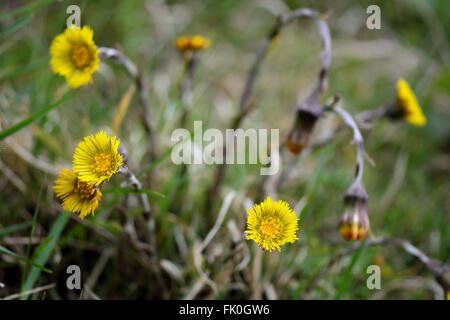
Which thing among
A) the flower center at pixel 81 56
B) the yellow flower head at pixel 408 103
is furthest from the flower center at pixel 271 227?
the yellow flower head at pixel 408 103

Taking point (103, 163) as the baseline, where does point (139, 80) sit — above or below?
above

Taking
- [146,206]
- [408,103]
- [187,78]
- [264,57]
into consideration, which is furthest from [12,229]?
[408,103]

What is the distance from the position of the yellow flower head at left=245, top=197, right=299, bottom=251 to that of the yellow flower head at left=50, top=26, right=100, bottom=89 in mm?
550

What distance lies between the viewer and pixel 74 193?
822 mm

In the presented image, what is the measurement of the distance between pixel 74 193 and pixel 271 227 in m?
0.45

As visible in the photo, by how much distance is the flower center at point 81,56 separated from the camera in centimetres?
95

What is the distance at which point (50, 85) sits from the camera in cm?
142

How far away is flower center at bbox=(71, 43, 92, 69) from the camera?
0.95 m

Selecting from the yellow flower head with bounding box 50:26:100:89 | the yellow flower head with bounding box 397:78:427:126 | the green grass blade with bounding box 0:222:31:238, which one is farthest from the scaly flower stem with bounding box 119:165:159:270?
the yellow flower head with bounding box 397:78:427:126

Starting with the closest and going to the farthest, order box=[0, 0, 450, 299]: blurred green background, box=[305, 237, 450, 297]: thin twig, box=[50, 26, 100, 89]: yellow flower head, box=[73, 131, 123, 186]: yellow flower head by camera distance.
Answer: box=[73, 131, 123, 186]: yellow flower head, box=[50, 26, 100, 89]: yellow flower head, box=[305, 237, 450, 297]: thin twig, box=[0, 0, 450, 299]: blurred green background

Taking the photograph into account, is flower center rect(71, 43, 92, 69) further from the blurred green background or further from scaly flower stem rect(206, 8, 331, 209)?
scaly flower stem rect(206, 8, 331, 209)

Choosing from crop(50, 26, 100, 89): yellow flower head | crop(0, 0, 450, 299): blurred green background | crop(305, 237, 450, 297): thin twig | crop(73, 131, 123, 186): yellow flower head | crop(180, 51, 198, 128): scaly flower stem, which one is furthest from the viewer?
crop(180, 51, 198, 128): scaly flower stem

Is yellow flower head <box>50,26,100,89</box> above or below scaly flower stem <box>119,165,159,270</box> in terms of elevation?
above

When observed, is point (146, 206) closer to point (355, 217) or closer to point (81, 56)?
point (81, 56)
